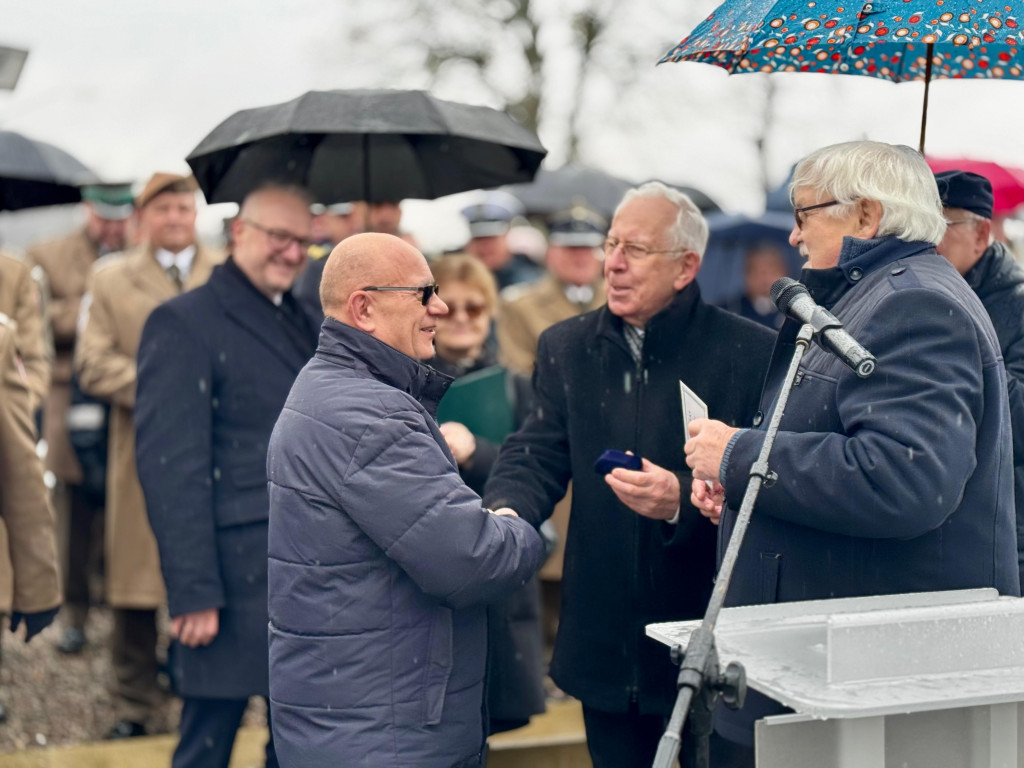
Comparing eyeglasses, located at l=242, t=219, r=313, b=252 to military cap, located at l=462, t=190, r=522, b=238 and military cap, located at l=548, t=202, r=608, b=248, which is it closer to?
military cap, located at l=548, t=202, r=608, b=248

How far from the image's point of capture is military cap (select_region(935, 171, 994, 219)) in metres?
3.82

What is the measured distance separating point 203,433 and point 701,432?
1903 mm

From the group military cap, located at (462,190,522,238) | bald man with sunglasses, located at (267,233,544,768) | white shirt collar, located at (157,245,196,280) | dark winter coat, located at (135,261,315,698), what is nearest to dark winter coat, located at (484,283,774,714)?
bald man with sunglasses, located at (267,233,544,768)

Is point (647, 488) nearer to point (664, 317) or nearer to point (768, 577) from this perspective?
point (768, 577)

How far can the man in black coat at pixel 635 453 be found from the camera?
3.72 m

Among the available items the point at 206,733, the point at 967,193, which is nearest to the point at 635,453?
the point at 967,193

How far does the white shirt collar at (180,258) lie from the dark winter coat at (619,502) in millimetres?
3171

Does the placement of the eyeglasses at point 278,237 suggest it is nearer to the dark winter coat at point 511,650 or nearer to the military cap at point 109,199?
the dark winter coat at point 511,650

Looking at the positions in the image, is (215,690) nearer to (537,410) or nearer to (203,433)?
(203,433)

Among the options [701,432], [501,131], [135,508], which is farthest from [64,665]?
[701,432]

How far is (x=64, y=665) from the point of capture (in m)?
6.77

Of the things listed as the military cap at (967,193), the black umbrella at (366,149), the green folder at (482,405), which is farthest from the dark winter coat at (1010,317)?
the black umbrella at (366,149)

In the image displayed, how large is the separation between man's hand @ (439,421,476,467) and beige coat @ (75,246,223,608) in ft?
7.35

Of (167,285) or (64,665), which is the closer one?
(167,285)
